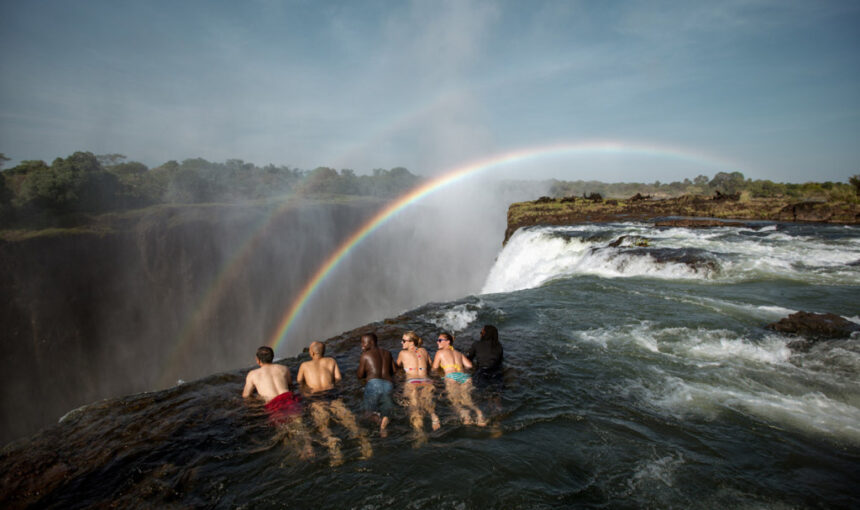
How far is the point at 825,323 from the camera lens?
6.55 metres

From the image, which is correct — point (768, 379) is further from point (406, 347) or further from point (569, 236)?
point (569, 236)

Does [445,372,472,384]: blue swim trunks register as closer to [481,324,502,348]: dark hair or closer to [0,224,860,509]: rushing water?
[0,224,860,509]: rushing water

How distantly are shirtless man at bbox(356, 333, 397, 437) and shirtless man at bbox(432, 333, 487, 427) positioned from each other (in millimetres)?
841

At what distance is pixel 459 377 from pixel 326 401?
202cm

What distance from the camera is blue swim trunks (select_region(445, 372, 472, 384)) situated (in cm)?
560

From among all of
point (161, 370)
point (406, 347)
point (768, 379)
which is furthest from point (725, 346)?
point (161, 370)

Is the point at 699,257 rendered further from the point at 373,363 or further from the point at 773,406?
the point at 373,363

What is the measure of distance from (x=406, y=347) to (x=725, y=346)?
5.91m

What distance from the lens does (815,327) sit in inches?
259

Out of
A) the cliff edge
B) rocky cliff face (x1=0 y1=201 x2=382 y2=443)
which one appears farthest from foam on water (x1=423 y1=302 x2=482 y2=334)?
rocky cliff face (x1=0 y1=201 x2=382 y2=443)

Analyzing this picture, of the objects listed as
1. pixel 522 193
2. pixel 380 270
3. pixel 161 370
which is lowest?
pixel 161 370

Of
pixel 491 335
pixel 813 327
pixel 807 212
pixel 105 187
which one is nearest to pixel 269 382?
pixel 491 335

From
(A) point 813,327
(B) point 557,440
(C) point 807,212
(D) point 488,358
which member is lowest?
(B) point 557,440

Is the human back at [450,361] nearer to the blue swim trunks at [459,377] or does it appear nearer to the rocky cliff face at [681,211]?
the blue swim trunks at [459,377]
